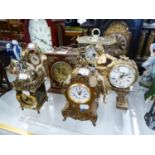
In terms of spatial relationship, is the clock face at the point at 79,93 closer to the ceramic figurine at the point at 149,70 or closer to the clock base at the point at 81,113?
the clock base at the point at 81,113

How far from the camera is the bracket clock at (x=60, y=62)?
1.95m

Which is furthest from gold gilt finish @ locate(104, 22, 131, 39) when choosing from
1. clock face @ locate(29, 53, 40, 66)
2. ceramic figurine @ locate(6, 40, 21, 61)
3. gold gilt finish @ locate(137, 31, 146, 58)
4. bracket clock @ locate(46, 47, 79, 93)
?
ceramic figurine @ locate(6, 40, 21, 61)

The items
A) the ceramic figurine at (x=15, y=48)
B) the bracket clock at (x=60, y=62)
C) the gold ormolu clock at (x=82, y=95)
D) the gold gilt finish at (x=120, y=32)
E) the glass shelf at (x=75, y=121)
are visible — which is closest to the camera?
the gold ormolu clock at (x=82, y=95)

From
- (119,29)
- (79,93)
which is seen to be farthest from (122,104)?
(119,29)

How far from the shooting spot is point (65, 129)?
1.79m

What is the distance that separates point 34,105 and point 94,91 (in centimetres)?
73

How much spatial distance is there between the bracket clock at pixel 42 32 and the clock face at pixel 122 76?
0.87 meters

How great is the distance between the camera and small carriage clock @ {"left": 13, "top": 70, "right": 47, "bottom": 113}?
175 centimetres

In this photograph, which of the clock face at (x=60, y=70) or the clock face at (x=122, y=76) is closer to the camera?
the clock face at (x=122, y=76)

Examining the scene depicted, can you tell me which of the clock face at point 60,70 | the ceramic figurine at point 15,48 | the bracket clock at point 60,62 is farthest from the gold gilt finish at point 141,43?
the ceramic figurine at point 15,48

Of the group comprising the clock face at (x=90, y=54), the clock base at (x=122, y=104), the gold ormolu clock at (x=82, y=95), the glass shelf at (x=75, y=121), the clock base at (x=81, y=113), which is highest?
the clock face at (x=90, y=54)

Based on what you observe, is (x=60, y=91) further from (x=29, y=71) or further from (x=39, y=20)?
(x=39, y=20)

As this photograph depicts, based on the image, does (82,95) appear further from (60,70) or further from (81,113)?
(60,70)

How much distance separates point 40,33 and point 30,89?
35.3 inches
